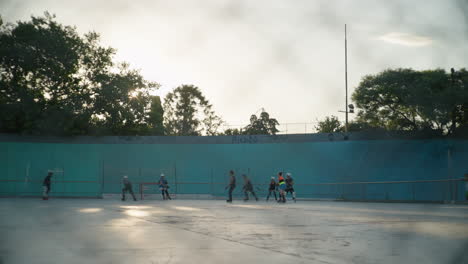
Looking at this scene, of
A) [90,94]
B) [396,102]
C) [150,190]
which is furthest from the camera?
[396,102]

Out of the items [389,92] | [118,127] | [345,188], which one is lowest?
[345,188]

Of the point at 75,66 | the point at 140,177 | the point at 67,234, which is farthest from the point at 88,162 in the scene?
the point at 67,234

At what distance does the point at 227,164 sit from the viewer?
39969 mm

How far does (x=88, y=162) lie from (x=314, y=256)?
3484cm

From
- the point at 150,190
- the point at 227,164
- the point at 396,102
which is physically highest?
the point at 396,102

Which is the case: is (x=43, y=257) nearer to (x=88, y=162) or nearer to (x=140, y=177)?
(x=140, y=177)

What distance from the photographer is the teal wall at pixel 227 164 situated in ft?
113

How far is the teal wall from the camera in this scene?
34594 mm

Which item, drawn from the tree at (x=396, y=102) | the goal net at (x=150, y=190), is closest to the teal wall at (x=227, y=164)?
the goal net at (x=150, y=190)

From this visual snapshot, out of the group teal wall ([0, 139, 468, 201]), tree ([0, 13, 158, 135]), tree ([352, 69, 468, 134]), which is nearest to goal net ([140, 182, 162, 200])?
teal wall ([0, 139, 468, 201])

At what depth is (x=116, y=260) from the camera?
15.7 feet

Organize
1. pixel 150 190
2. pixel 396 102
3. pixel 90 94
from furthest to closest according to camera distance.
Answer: pixel 396 102, pixel 90 94, pixel 150 190

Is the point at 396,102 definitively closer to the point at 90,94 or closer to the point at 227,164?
the point at 227,164

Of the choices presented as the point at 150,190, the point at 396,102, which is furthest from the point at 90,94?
the point at 396,102
